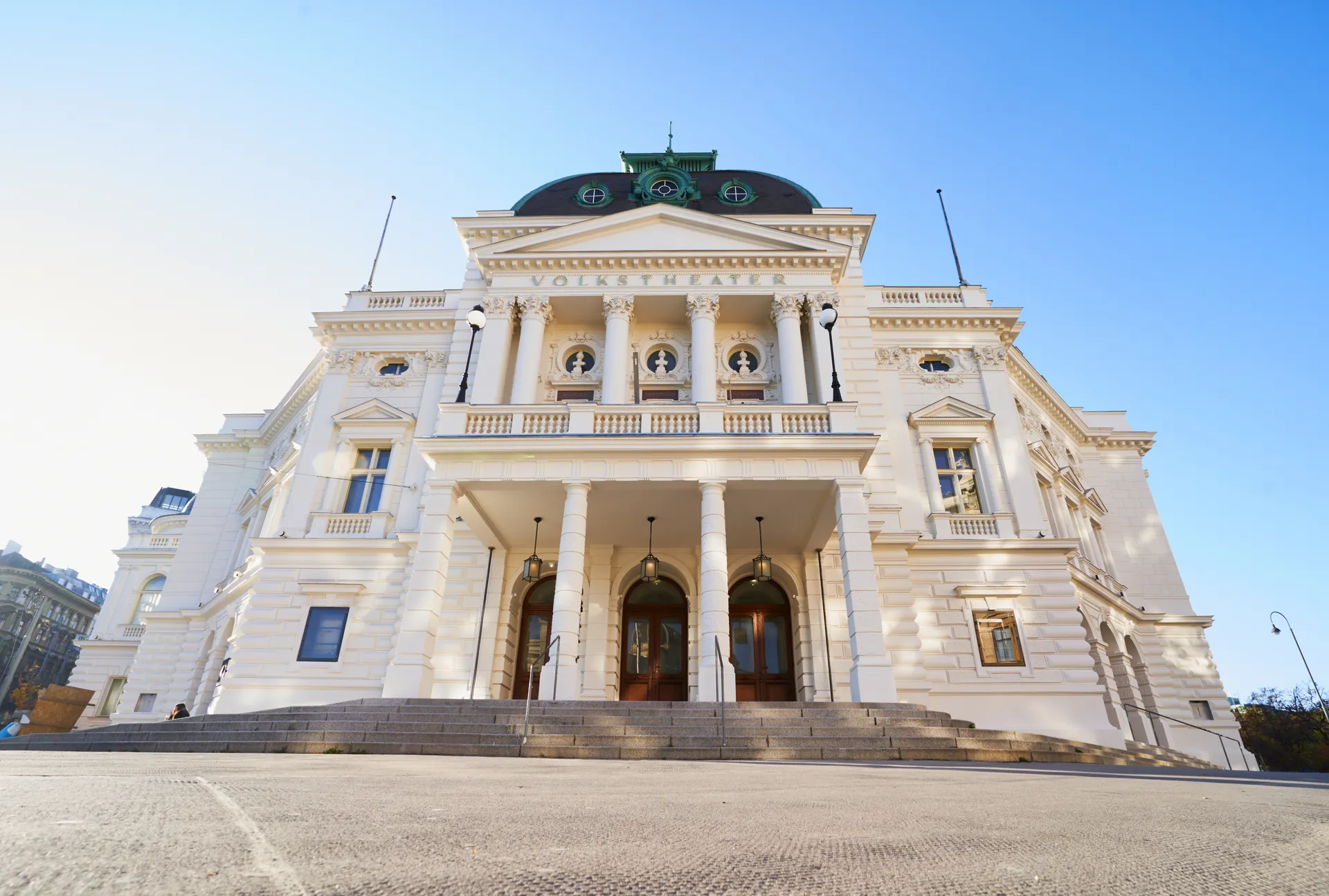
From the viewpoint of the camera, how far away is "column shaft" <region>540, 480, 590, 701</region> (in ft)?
44.1

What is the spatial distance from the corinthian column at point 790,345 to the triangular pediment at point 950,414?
12.9 feet

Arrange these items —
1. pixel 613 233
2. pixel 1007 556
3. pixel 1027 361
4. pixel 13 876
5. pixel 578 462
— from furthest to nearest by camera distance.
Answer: pixel 1027 361 → pixel 613 233 → pixel 1007 556 → pixel 578 462 → pixel 13 876

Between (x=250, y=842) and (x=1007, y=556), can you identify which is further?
(x=1007, y=556)

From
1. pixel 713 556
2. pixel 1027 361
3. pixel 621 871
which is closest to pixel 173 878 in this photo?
pixel 621 871

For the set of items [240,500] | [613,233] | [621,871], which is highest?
[613,233]

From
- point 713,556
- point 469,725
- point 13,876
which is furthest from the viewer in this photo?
point 713,556

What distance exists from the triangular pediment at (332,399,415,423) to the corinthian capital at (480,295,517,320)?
422cm

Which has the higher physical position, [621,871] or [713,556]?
[713,556]

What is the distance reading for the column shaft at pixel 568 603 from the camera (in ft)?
44.1

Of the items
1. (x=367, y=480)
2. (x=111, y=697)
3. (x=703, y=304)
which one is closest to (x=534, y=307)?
(x=703, y=304)

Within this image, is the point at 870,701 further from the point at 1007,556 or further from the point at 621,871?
the point at 621,871

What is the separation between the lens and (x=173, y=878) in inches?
64.0

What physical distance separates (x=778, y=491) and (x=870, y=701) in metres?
5.03

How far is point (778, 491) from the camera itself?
1588cm
